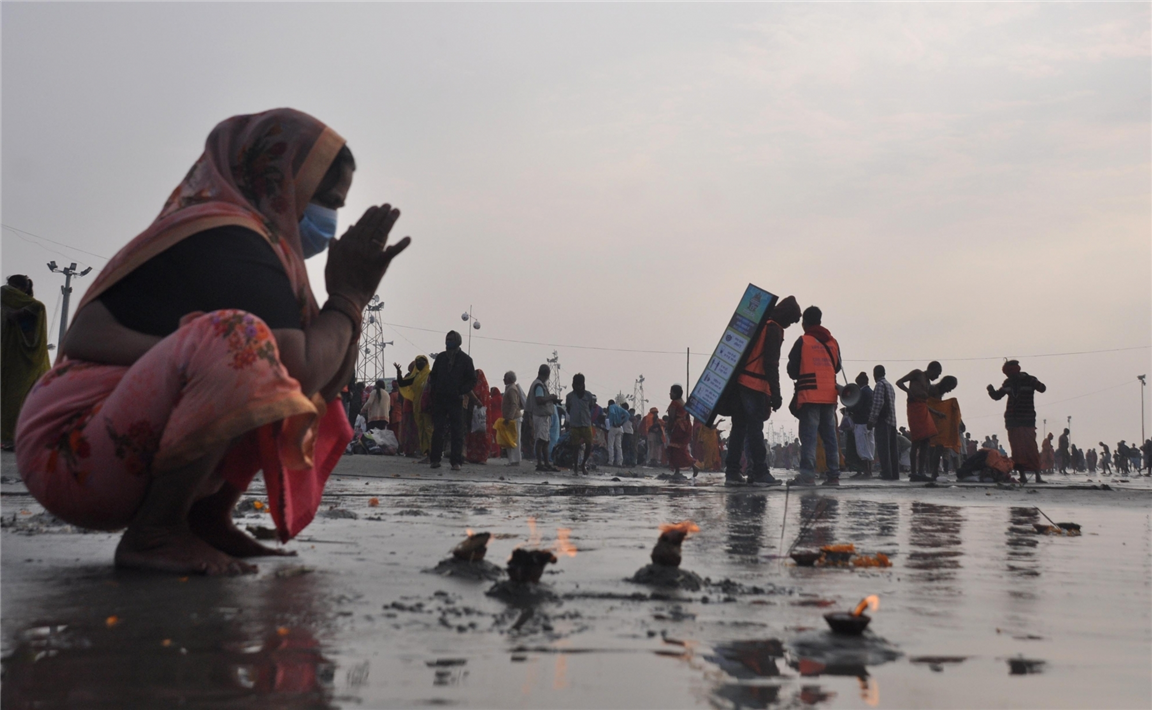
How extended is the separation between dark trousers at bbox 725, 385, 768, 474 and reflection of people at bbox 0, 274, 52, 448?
7.59 m

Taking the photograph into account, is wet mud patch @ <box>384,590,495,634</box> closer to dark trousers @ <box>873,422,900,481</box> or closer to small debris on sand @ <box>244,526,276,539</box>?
small debris on sand @ <box>244,526,276,539</box>

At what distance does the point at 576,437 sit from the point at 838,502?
32.9 feet

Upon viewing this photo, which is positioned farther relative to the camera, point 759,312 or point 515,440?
point 515,440

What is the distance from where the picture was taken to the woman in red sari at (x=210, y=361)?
265 centimetres

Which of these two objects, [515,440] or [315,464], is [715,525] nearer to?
[315,464]

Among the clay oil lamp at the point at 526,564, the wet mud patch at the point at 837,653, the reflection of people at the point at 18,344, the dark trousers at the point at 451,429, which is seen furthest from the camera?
the dark trousers at the point at 451,429

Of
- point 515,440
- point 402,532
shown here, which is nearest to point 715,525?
point 402,532

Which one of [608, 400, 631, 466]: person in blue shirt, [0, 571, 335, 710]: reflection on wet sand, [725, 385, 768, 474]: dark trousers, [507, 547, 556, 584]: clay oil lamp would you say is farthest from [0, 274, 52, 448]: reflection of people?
[608, 400, 631, 466]: person in blue shirt

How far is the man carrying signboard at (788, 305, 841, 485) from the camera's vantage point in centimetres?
1156

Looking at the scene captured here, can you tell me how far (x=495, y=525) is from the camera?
492 centimetres

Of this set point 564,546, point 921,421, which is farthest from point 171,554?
point 921,421

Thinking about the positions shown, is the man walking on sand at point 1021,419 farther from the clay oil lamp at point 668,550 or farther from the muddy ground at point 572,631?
the clay oil lamp at point 668,550

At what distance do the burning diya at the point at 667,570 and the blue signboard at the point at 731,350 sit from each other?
937 centimetres

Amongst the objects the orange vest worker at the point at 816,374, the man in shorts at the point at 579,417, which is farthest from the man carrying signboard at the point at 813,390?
the man in shorts at the point at 579,417
